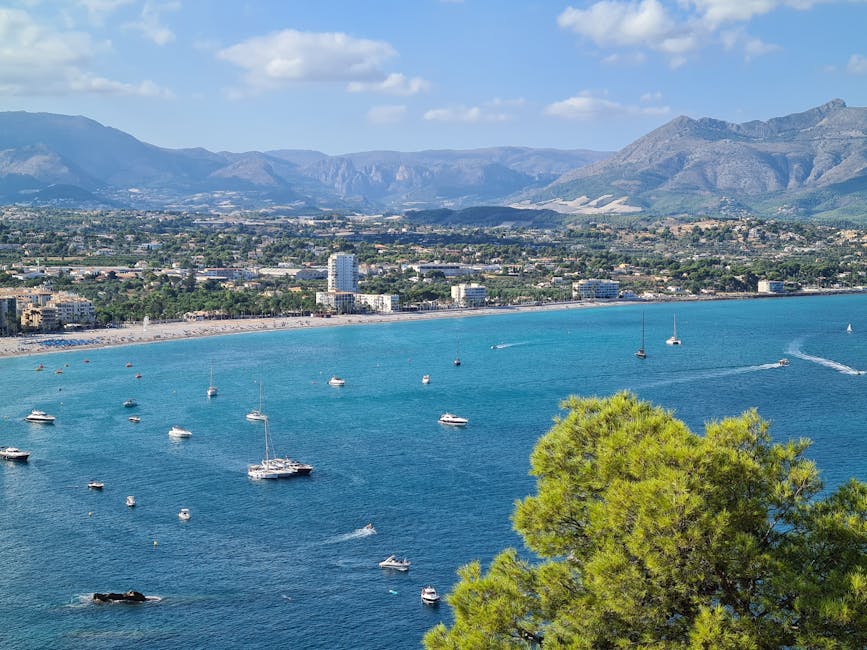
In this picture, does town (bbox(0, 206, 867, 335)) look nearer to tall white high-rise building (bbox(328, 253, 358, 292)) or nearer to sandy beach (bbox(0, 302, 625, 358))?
tall white high-rise building (bbox(328, 253, 358, 292))

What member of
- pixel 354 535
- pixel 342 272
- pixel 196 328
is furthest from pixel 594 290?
pixel 354 535

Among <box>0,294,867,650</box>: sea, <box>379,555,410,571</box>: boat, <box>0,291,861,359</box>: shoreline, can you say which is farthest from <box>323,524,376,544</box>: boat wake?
<box>0,291,861,359</box>: shoreline

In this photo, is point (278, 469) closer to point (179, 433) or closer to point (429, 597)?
point (179, 433)

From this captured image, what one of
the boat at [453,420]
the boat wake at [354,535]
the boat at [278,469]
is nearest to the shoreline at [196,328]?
the boat at [453,420]

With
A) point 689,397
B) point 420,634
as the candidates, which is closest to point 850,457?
point 689,397

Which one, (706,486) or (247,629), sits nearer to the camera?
(706,486)

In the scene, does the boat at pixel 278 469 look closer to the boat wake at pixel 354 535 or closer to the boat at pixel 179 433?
the boat at pixel 179 433

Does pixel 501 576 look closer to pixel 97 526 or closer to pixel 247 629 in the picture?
pixel 247 629
